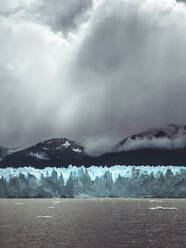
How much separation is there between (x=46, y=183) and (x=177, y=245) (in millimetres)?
140823

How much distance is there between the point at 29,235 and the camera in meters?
51.8

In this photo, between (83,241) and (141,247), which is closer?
(141,247)

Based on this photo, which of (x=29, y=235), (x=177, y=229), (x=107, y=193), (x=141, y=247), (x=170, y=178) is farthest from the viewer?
(x=107, y=193)

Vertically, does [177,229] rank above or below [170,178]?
below

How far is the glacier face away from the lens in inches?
6762

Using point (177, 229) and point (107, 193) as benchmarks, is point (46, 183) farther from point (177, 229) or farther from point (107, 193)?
point (177, 229)

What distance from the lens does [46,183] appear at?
178375 mm

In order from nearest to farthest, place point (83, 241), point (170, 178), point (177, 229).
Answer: point (83, 241), point (177, 229), point (170, 178)

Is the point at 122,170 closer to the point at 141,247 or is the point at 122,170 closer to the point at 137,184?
the point at 137,184

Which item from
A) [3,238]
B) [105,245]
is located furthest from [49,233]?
[105,245]

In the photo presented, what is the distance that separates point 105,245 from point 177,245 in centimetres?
813

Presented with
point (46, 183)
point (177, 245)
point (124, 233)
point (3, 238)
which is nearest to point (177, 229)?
point (124, 233)

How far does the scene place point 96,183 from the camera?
580 ft

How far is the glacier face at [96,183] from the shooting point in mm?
171750
